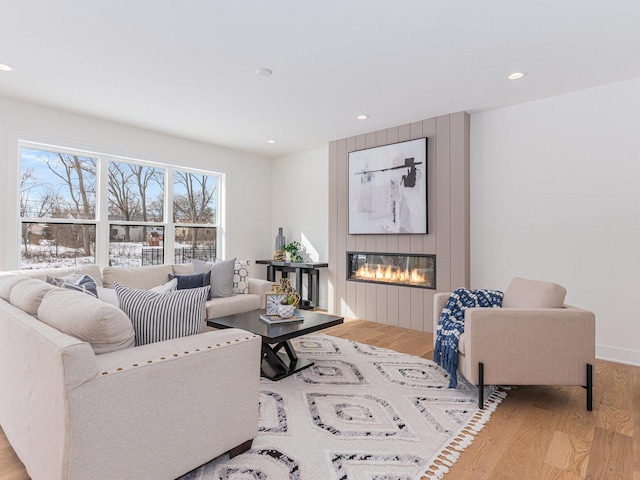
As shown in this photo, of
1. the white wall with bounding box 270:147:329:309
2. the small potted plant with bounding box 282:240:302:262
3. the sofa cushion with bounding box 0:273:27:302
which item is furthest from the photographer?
the small potted plant with bounding box 282:240:302:262

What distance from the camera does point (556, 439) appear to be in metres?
2.00

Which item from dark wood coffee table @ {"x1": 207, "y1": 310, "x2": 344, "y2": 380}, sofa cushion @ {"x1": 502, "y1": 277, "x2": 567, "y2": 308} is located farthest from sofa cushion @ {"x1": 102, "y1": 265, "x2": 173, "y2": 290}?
sofa cushion @ {"x1": 502, "y1": 277, "x2": 567, "y2": 308}

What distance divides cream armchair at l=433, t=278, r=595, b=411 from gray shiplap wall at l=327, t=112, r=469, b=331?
1670 mm

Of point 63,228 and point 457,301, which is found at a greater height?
point 63,228

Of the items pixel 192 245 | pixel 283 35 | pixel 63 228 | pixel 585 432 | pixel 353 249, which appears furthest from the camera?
pixel 192 245

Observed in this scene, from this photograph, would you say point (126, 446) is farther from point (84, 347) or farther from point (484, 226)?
point (484, 226)

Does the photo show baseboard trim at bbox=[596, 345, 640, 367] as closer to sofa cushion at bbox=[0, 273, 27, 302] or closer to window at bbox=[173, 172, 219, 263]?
sofa cushion at bbox=[0, 273, 27, 302]

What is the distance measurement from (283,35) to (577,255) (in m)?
3.33

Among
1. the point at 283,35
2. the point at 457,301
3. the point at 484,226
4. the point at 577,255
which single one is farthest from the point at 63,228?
the point at 577,255

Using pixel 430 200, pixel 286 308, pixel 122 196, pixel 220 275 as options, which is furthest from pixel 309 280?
pixel 122 196

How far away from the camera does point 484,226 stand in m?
4.05

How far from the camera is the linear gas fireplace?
4348mm

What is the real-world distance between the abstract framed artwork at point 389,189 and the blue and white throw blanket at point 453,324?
135 cm

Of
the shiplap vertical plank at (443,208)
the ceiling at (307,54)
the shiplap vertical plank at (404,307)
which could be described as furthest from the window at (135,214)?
the shiplap vertical plank at (443,208)
